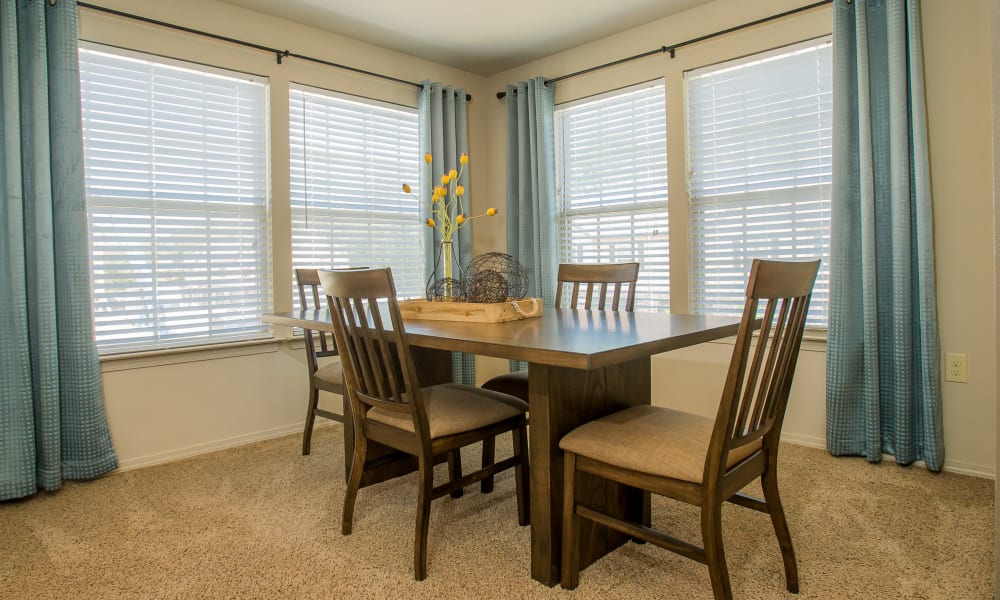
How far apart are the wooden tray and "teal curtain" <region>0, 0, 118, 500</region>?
1.50 m

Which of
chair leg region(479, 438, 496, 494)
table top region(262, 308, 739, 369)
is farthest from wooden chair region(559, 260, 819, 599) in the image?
chair leg region(479, 438, 496, 494)

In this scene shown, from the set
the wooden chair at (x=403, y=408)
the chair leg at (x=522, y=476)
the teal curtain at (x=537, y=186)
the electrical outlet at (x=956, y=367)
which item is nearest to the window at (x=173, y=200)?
the wooden chair at (x=403, y=408)

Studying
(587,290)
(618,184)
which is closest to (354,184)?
(618,184)

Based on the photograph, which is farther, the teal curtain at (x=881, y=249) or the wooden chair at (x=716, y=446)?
the teal curtain at (x=881, y=249)

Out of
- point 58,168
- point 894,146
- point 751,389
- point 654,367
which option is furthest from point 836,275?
point 58,168

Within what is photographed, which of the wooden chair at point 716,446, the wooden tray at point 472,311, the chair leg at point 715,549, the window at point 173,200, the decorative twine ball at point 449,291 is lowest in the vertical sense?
the chair leg at point 715,549

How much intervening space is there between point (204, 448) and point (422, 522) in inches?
71.6

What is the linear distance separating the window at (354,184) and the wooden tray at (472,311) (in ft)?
4.50

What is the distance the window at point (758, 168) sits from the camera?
2893 mm

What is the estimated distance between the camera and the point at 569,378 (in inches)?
67.1

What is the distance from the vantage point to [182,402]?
9.74 ft

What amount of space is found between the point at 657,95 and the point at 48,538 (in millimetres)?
3489

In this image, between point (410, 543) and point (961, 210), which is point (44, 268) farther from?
point (961, 210)

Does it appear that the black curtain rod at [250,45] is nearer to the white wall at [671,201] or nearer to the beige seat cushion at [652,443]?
the white wall at [671,201]
